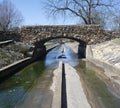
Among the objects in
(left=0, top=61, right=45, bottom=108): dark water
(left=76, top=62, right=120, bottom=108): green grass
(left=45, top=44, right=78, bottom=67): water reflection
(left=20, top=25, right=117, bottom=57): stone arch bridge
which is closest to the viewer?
(left=76, top=62, right=120, bottom=108): green grass

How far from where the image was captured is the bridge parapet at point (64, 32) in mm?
36438

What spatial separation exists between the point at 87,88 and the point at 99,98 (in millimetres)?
2620

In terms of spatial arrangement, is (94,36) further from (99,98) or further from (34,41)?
(99,98)

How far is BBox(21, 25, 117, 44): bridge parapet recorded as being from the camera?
36.4 meters

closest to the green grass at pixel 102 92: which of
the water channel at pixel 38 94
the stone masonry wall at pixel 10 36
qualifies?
the water channel at pixel 38 94

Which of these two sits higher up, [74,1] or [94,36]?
[74,1]

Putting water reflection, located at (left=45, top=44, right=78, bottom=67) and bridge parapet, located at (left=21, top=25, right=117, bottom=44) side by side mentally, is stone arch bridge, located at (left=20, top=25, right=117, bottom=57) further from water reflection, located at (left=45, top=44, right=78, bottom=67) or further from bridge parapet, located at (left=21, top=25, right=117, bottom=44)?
water reflection, located at (left=45, top=44, right=78, bottom=67)

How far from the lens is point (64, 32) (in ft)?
119

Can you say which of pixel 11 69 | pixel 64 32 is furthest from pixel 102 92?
pixel 64 32

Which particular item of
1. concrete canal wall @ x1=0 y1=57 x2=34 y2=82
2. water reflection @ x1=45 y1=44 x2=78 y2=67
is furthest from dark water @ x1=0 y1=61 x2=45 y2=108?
water reflection @ x1=45 y1=44 x2=78 y2=67

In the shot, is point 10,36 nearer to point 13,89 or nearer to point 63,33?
point 63,33

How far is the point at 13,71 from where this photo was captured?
23047 millimetres

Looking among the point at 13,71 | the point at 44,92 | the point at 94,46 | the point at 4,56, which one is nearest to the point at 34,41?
the point at 94,46

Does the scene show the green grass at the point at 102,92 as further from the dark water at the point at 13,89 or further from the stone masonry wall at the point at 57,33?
the stone masonry wall at the point at 57,33
